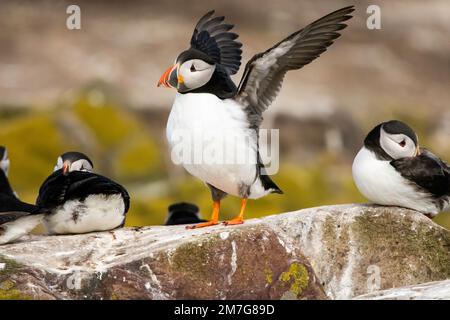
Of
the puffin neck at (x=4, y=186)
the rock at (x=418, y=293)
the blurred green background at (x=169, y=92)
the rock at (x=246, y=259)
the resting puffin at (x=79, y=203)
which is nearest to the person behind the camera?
the rock at (x=418, y=293)

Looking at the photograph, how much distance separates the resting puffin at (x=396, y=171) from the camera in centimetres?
918

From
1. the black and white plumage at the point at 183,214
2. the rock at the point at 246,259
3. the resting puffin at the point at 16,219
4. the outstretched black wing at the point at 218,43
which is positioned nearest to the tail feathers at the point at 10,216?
the resting puffin at the point at 16,219

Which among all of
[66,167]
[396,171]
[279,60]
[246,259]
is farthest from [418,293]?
[66,167]

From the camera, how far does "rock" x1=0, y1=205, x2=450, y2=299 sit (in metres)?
8.04

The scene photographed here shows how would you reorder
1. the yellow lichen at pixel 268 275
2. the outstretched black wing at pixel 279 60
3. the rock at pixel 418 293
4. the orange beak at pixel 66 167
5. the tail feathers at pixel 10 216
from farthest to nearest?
the orange beak at pixel 66 167, the outstretched black wing at pixel 279 60, the tail feathers at pixel 10 216, the yellow lichen at pixel 268 275, the rock at pixel 418 293

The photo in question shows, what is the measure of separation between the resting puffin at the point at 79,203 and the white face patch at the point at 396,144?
2154 mm

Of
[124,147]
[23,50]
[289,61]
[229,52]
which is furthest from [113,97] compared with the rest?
[289,61]

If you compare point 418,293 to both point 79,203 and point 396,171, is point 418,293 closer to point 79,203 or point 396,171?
point 396,171

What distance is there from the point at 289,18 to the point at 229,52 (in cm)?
1798

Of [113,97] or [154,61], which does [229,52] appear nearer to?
[113,97]

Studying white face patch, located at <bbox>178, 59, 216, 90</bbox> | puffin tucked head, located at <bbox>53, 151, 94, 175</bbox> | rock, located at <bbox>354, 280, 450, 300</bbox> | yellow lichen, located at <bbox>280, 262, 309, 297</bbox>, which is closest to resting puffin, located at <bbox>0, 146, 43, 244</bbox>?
puffin tucked head, located at <bbox>53, 151, 94, 175</bbox>

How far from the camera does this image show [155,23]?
2795cm

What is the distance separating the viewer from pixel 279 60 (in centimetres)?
909

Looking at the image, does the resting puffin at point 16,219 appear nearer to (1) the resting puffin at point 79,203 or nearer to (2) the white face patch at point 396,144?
(1) the resting puffin at point 79,203
